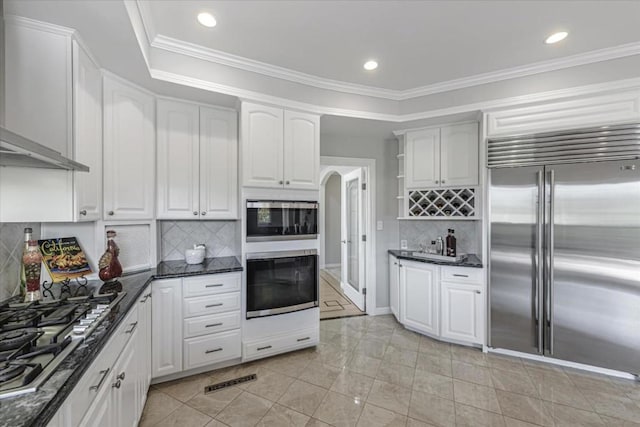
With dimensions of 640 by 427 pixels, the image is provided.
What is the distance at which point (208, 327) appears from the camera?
241cm

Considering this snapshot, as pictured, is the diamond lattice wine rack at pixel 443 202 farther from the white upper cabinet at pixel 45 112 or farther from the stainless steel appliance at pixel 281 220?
the white upper cabinet at pixel 45 112

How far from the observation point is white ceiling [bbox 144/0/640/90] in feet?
6.16

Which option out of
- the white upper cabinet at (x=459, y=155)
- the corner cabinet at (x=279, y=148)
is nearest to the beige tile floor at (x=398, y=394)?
the corner cabinet at (x=279, y=148)

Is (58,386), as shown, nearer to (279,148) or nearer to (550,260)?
(279,148)

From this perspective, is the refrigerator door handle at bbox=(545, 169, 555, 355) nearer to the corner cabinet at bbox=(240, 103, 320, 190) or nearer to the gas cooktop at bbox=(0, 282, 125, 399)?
the corner cabinet at bbox=(240, 103, 320, 190)

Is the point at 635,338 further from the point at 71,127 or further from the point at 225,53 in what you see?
the point at 71,127

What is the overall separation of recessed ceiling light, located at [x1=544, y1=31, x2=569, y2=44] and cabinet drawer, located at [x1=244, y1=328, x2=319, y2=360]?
3.24m

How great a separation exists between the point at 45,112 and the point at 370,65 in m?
2.41

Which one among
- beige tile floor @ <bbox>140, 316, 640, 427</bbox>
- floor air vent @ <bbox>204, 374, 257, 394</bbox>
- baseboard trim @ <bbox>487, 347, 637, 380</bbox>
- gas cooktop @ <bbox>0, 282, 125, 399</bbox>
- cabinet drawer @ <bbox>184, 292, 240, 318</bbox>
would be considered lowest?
beige tile floor @ <bbox>140, 316, 640, 427</bbox>

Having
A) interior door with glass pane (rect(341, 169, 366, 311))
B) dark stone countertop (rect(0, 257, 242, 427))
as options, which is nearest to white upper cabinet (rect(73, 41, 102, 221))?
dark stone countertop (rect(0, 257, 242, 427))

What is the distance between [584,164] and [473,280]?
1.40 meters

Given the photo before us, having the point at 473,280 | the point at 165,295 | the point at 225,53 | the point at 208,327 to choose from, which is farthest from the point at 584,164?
the point at 165,295

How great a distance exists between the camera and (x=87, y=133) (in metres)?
1.88

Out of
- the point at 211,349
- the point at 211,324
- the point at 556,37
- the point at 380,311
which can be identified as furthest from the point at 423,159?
the point at 211,349
